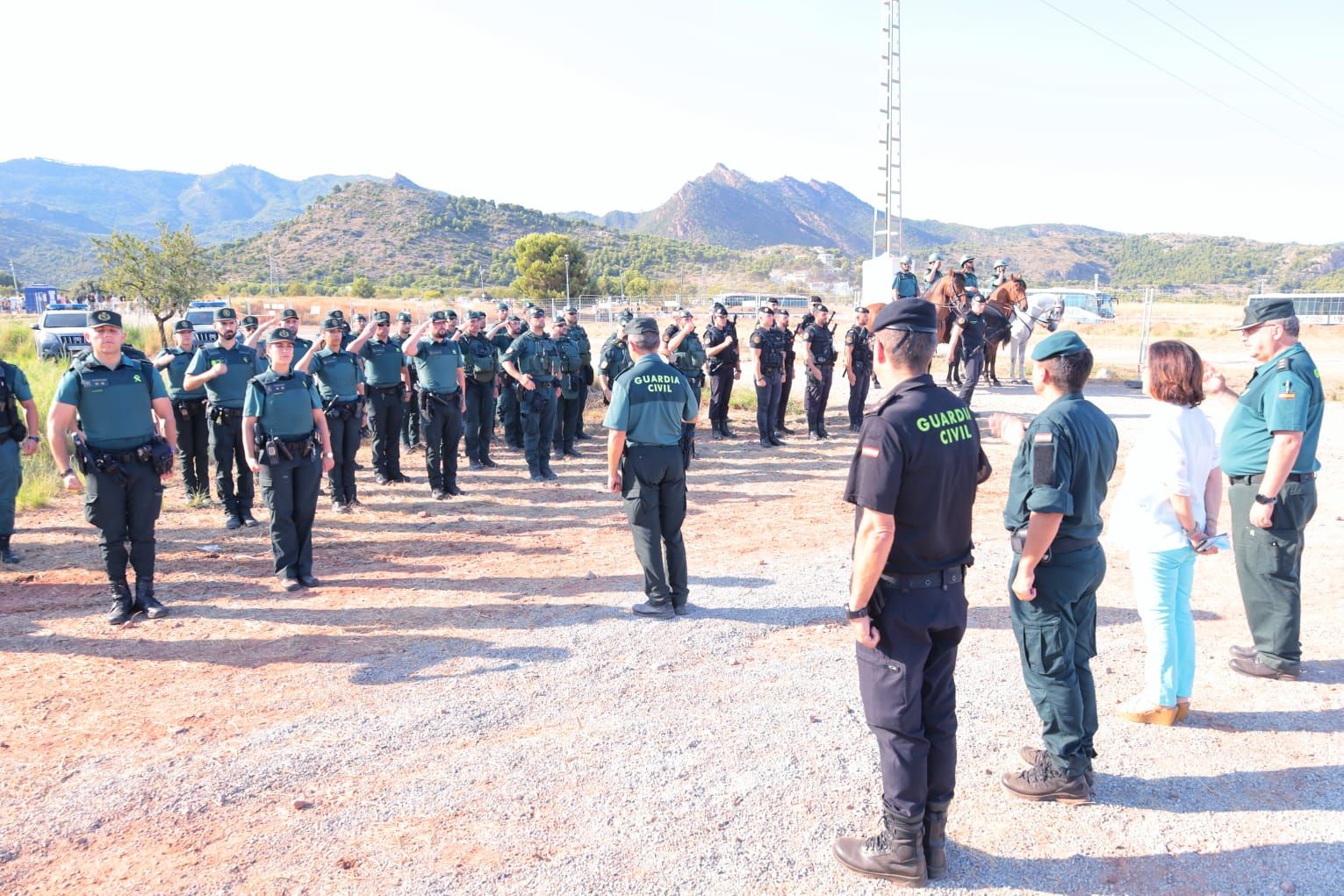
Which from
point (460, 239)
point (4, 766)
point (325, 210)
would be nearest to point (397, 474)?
point (4, 766)

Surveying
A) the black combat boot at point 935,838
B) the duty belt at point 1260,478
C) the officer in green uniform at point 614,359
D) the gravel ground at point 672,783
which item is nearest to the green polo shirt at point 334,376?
the officer in green uniform at point 614,359

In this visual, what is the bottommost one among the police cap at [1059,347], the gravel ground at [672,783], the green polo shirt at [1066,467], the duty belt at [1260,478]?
the gravel ground at [672,783]

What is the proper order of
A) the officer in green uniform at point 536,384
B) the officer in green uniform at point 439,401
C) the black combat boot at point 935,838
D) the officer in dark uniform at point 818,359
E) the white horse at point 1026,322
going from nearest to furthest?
the black combat boot at point 935,838
the officer in green uniform at point 439,401
the officer in green uniform at point 536,384
the officer in dark uniform at point 818,359
the white horse at point 1026,322

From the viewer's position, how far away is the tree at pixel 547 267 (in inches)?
1965

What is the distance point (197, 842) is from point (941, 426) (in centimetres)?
326

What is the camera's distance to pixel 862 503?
2850mm

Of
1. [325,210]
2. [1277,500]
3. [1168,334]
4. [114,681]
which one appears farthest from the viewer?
[325,210]

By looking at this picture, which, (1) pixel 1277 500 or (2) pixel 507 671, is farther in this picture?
(2) pixel 507 671

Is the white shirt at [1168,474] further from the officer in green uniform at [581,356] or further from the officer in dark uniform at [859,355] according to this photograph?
the officer in dark uniform at [859,355]

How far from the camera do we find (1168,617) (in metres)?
3.92

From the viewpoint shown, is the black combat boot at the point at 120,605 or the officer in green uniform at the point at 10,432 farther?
the officer in green uniform at the point at 10,432

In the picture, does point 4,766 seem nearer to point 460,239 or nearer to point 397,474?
point 397,474

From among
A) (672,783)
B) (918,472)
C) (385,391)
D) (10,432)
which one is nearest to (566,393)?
(385,391)

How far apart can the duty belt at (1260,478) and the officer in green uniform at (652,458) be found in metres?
3.14
